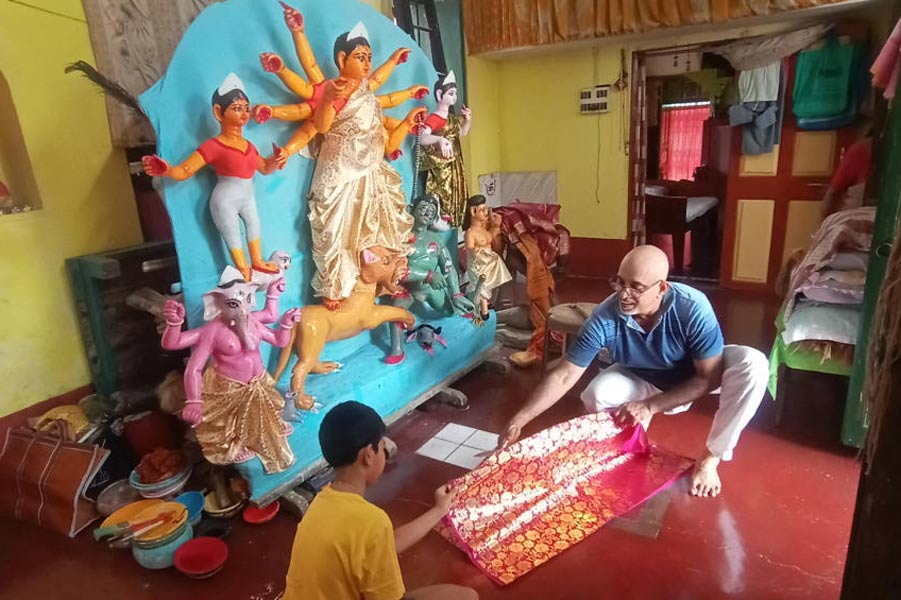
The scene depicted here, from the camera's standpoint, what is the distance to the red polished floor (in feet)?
6.43

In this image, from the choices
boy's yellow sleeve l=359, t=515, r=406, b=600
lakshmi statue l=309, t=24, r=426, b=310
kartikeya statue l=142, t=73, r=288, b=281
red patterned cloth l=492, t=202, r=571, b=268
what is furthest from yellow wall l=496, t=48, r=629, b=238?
boy's yellow sleeve l=359, t=515, r=406, b=600

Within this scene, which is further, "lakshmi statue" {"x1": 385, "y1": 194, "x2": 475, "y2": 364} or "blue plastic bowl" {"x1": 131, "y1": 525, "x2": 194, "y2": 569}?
"lakshmi statue" {"x1": 385, "y1": 194, "x2": 475, "y2": 364}

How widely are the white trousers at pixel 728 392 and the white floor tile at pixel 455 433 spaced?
28.0 inches

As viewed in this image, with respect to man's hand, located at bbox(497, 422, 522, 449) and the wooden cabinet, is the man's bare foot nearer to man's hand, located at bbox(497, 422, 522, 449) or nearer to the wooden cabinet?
man's hand, located at bbox(497, 422, 522, 449)

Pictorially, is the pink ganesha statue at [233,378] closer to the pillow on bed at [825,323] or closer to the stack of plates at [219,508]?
the stack of plates at [219,508]

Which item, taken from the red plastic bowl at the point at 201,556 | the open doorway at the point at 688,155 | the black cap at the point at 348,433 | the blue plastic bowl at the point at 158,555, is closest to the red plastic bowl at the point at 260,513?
the red plastic bowl at the point at 201,556

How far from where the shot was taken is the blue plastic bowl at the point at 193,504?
2.31 meters

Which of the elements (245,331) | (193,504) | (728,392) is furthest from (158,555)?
(728,392)

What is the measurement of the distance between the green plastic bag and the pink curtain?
2677 millimetres

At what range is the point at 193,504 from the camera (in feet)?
7.73

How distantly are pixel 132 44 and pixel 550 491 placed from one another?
111 inches

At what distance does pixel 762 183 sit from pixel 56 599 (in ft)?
17.9

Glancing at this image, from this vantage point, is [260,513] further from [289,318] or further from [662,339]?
[662,339]

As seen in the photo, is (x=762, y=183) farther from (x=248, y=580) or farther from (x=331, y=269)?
(x=248, y=580)
